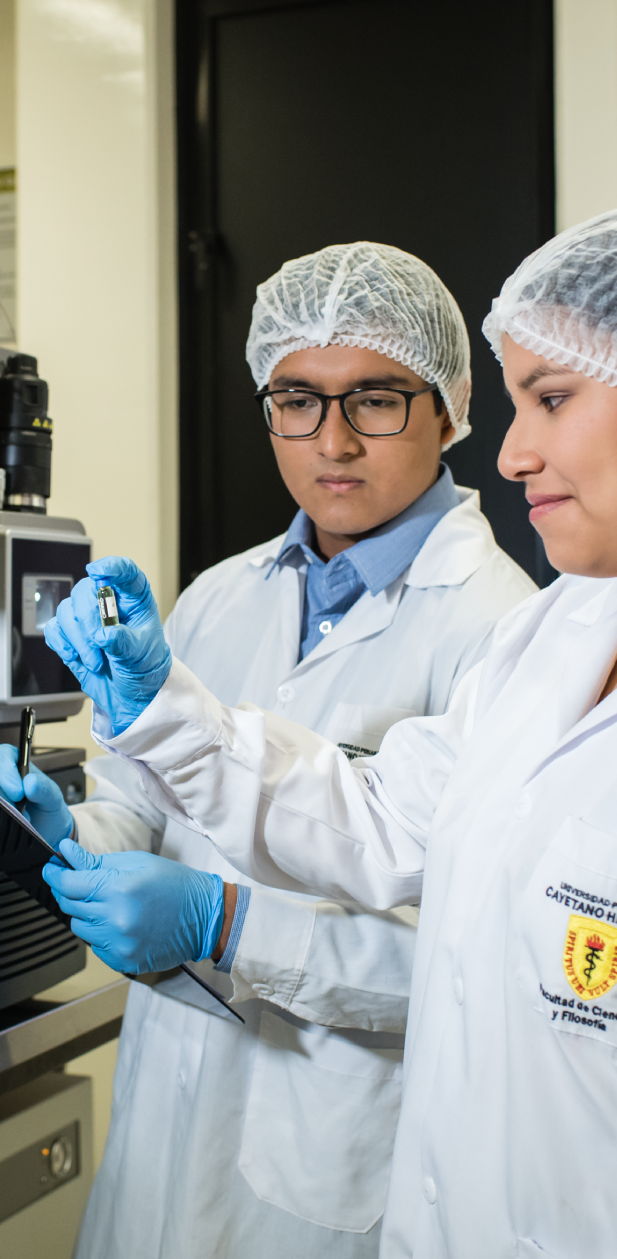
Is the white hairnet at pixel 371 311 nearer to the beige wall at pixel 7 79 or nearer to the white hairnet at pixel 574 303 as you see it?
the white hairnet at pixel 574 303

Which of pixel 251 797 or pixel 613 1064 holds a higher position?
pixel 251 797

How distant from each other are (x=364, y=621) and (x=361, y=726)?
13cm

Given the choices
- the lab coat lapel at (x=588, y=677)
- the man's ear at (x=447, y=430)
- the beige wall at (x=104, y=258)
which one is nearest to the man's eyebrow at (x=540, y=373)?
the lab coat lapel at (x=588, y=677)

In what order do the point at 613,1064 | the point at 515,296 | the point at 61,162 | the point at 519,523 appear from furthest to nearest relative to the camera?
the point at 61,162
the point at 519,523
the point at 515,296
the point at 613,1064

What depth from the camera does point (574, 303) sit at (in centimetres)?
74

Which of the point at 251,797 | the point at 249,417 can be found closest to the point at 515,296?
the point at 251,797

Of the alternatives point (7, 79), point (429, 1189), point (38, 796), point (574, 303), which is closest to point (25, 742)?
point (38, 796)

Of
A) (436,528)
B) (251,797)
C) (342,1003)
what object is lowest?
(342,1003)

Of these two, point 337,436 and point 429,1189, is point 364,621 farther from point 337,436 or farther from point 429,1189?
point 429,1189

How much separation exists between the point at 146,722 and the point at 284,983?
0.32 metres

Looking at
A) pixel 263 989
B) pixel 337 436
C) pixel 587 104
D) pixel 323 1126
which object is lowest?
pixel 323 1126

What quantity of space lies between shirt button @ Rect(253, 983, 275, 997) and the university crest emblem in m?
0.38

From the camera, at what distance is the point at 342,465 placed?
1.12 meters

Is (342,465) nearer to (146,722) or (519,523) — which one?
(146,722)
